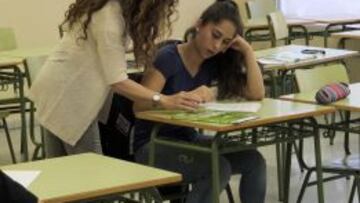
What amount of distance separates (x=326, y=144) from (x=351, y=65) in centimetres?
167

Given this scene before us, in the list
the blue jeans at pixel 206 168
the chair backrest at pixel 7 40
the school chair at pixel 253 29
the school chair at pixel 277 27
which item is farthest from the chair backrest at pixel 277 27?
the blue jeans at pixel 206 168

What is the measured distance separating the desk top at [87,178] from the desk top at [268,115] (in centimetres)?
51

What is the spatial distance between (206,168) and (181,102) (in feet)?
0.89

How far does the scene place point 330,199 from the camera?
4.12 m

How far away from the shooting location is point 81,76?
107 inches

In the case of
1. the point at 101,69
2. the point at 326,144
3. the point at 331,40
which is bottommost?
the point at 326,144

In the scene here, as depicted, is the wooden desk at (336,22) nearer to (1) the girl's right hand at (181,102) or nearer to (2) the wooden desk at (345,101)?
(2) the wooden desk at (345,101)

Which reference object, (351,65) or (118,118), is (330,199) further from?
(351,65)

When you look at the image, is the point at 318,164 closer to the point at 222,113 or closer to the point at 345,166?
the point at 345,166

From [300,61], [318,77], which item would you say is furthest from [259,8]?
[318,77]

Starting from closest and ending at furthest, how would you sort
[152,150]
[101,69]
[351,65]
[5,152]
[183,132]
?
[101,69] < [152,150] < [183,132] < [5,152] < [351,65]

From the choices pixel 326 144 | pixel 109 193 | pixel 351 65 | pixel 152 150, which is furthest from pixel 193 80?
pixel 351 65

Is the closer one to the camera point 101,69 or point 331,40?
point 101,69

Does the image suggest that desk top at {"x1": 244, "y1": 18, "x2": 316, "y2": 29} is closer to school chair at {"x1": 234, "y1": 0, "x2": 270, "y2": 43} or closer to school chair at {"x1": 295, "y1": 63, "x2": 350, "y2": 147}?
school chair at {"x1": 234, "y1": 0, "x2": 270, "y2": 43}
